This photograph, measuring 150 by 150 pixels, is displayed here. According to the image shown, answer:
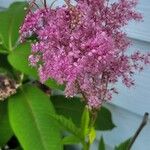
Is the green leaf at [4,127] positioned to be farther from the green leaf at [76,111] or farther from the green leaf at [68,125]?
the green leaf at [68,125]

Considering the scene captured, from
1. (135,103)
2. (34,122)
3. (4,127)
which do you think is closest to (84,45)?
(34,122)

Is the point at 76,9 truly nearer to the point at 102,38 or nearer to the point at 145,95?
the point at 102,38

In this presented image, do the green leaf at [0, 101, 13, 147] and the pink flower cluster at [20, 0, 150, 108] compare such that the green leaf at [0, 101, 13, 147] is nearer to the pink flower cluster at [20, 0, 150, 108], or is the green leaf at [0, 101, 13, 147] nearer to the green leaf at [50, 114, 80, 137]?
the green leaf at [50, 114, 80, 137]

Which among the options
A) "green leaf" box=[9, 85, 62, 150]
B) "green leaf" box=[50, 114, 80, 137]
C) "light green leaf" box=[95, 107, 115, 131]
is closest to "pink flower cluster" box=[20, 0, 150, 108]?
"green leaf" box=[50, 114, 80, 137]

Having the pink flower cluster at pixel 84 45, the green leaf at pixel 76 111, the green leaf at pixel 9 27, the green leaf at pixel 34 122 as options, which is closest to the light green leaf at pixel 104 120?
the green leaf at pixel 76 111

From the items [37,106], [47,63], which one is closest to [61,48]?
[47,63]

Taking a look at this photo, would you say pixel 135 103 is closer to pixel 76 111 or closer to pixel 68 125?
pixel 76 111

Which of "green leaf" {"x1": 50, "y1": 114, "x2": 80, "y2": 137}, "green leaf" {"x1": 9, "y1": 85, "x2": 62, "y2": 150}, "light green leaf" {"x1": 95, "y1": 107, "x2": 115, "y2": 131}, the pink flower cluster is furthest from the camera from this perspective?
"light green leaf" {"x1": 95, "y1": 107, "x2": 115, "y2": 131}
